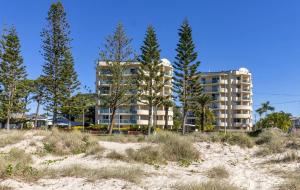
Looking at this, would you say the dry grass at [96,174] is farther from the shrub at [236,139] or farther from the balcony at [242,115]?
the balcony at [242,115]

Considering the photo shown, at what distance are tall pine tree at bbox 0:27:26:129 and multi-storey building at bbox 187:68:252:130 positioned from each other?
49238mm

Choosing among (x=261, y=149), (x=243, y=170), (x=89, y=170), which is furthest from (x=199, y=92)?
(x=89, y=170)

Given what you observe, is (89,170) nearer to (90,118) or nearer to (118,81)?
(118,81)

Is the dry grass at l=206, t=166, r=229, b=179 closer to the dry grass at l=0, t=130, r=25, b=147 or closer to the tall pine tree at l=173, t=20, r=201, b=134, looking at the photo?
the dry grass at l=0, t=130, r=25, b=147

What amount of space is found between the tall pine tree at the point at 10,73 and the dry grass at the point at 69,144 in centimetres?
2255

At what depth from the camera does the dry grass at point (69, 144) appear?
15383 millimetres

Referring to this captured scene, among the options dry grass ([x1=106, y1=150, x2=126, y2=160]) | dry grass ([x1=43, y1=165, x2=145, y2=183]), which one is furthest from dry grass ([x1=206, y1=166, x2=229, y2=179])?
dry grass ([x1=106, y1=150, x2=126, y2=160])

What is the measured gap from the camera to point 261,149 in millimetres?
16984

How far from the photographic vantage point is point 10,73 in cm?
3731

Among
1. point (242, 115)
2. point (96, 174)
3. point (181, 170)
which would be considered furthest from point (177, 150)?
point (242, 115)

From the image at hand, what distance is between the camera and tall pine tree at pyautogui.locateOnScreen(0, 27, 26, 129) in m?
36.9

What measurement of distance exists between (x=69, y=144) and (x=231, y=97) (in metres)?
66.1

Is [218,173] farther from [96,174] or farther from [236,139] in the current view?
[236,139]

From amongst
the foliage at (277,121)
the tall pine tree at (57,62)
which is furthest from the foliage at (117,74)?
the foliage at (277,121)
